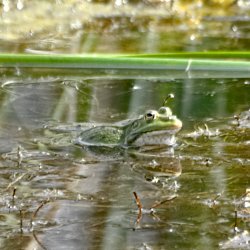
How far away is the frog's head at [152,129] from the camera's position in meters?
6.06

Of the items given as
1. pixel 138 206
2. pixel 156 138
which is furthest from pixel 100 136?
pixel 138 206

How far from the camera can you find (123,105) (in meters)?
7.03

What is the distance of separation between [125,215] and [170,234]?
0.33 meters

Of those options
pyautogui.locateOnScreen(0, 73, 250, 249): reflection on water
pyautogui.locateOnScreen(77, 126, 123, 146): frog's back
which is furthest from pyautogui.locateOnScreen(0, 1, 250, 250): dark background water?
pyautogui.locateOnScreen(77, 126, 123, 146): frog's back

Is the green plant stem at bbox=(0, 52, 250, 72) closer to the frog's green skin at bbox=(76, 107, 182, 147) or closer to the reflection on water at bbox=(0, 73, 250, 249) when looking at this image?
the reflection on water at bbox=(0, 73, 250, 249)

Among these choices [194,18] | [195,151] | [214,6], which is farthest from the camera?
[214,6]

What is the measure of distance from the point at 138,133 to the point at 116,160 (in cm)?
44

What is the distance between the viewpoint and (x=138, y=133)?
6.16m

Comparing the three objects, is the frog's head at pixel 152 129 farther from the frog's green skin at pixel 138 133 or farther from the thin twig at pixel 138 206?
the thin twig at pixel 138 206

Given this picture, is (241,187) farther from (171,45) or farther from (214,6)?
(214,6)

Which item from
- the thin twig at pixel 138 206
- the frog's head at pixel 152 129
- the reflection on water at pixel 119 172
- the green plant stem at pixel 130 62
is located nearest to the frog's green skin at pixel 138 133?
the frog's head at pixel 152 129

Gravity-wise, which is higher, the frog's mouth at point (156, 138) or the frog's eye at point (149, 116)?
the frog's eye at point (149, 116)

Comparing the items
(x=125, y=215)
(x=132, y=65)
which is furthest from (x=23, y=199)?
(x=132, y=65)

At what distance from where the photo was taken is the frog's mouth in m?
6.09
